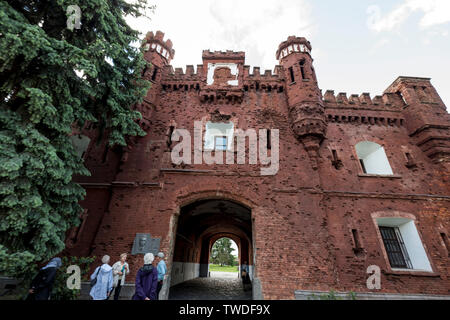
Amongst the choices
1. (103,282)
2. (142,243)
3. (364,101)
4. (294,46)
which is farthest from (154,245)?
(364,101)

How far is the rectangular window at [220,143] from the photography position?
1073cm

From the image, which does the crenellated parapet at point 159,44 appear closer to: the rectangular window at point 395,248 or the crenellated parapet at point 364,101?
the crenellated parapet at point 364,101

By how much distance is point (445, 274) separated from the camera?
8438 millimetres

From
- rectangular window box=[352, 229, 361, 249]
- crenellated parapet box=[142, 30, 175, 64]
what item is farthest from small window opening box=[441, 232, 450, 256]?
crenellated parapet box=[142, 30, 175, 64]

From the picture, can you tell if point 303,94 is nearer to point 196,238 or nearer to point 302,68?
point 302,68

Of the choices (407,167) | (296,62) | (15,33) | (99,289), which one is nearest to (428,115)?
(407,167)

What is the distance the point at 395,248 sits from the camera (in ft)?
31.5

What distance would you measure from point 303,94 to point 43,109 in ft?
35.4

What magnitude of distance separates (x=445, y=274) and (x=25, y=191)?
49.6 feet

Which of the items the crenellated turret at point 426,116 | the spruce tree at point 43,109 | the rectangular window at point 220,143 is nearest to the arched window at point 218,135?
the rectangular window at point 220,143

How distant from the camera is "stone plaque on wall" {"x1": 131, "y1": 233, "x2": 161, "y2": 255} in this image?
26.1 ft

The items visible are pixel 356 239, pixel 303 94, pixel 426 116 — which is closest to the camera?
pixel 356 239

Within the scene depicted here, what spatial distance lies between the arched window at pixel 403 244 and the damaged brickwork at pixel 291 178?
11.2 inches
